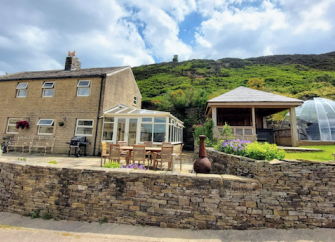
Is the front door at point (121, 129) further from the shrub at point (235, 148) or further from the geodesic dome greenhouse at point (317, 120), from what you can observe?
the geodesic dome greenhouse at point (317, 120)

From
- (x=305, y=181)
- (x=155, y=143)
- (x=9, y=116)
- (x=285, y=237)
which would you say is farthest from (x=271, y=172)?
(x=9, y=116)

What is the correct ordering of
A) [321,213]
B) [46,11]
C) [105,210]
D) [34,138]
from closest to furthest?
[321,213] → [105,210] → [46,11] → [34,138]

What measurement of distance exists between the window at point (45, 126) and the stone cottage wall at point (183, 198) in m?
8.50

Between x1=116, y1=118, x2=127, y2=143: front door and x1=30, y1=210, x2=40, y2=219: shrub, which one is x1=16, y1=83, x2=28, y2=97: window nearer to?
x1=116, y1=118, x2=127, y2=143: front door

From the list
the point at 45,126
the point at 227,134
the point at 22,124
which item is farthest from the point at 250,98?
the point at 22,124

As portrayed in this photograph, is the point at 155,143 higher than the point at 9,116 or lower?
lower

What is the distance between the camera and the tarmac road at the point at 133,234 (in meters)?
3.22

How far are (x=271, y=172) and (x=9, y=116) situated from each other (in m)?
17.9

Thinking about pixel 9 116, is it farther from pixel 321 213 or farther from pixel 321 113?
pixel 321 113

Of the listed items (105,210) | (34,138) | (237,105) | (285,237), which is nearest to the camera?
(285,237)

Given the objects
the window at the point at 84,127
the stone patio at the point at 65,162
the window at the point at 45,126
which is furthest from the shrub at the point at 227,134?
the window at the point at 45,126

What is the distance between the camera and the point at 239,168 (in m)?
4.18

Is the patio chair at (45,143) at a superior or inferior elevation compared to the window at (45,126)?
inferior

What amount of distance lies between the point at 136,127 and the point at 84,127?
3989 mm
